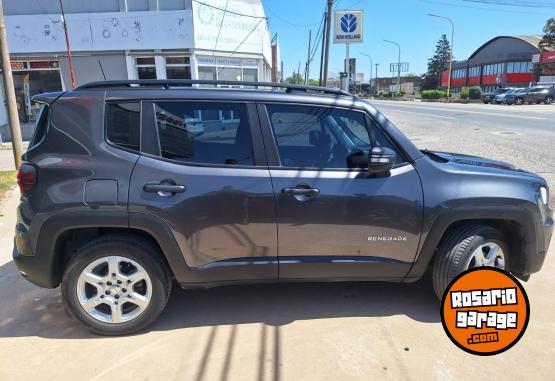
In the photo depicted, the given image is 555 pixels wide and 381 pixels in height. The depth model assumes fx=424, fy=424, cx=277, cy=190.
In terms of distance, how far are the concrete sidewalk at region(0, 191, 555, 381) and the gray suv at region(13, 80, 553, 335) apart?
→ 0.98 ft

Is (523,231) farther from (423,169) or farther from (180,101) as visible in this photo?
(180,101)

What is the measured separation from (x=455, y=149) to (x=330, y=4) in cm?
867

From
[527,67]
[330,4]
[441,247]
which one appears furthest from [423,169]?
[527,67]

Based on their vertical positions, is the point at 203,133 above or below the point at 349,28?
below

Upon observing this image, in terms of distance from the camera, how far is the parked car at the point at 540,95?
3788 cm

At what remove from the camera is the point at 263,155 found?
308cm

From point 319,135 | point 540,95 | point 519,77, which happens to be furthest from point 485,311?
point 519,77

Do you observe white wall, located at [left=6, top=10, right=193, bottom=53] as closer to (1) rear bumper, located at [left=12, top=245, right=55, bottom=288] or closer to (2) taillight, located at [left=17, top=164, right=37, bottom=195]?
(2) taillight, located at [left=17, top=164, right=37, bottom=195]

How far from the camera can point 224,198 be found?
9.80 ft

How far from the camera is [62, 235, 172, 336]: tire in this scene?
3.02 meters

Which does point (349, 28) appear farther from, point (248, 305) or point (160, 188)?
point (160, 188)

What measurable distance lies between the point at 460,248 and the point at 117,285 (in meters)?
2.57

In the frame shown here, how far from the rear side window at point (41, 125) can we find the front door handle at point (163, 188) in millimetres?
876

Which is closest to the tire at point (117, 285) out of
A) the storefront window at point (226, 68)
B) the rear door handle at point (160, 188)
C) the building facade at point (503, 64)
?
the rear door handle at point (160, 188)
